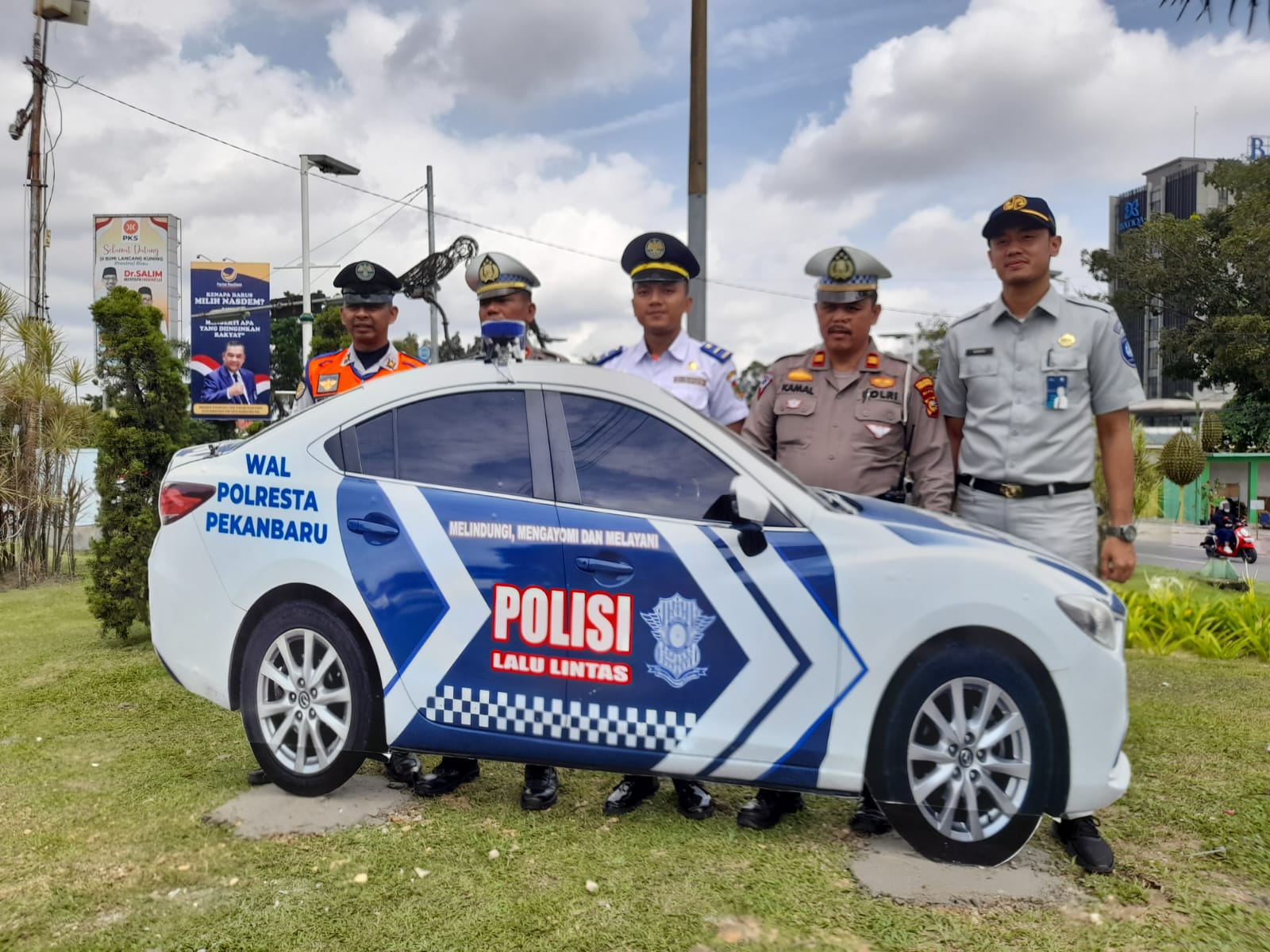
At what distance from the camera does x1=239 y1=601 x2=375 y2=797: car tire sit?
3.37m

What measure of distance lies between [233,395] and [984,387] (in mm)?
32771

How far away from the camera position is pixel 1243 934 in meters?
Result: 2.61

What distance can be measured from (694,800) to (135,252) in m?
45.3

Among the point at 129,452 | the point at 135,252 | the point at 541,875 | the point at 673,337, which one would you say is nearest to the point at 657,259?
the point at 673,337

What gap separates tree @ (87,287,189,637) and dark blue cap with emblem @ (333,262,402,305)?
324cm

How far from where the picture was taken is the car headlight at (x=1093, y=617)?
9.59 feet

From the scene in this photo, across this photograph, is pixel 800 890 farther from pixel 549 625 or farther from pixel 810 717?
pixel 549 625

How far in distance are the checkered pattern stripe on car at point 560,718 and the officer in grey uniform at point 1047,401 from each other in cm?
158

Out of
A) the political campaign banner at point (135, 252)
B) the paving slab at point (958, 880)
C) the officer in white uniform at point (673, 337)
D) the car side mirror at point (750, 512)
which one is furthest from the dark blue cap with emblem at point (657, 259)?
the political campaign banner at point (135, 252)

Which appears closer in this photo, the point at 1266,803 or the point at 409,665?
the point at 409,665

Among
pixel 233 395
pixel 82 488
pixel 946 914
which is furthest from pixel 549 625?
pixel 233 395

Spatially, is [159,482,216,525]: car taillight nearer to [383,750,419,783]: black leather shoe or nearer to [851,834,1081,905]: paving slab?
[383,750,419,783]: black leather shoe

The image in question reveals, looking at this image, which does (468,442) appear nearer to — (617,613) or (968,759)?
(617,613)

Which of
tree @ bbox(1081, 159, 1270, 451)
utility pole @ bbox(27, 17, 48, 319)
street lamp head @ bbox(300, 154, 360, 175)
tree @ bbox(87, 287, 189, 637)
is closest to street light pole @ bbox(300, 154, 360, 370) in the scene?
street lamp head @ bbox(300, 154, 360, 175)
